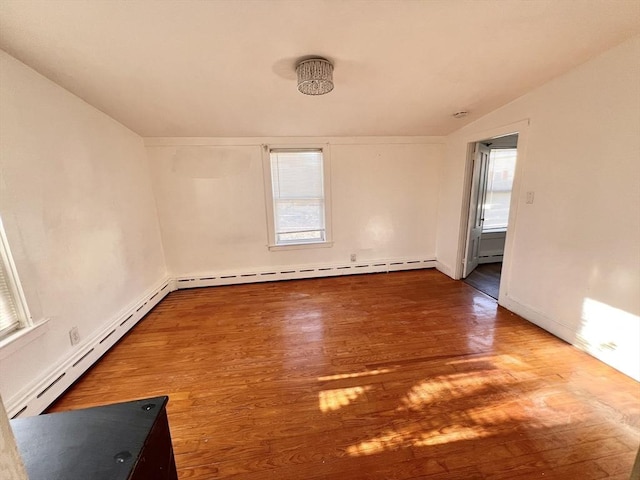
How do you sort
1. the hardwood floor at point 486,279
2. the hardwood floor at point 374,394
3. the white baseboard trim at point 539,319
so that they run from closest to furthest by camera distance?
1. the hardwood floor at point 374,394
2. the white baseboard trim at point 539,319
3. the hardwood floor at point 486,279

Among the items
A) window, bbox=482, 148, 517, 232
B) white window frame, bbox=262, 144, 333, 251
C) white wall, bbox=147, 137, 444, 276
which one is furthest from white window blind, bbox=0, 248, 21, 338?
window, bbox=482, 148, 517, 232

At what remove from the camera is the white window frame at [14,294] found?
156 centimetres

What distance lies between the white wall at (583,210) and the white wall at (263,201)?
1.34 m

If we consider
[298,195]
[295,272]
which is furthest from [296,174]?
[295,272]

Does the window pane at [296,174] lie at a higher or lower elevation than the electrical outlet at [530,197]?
higher

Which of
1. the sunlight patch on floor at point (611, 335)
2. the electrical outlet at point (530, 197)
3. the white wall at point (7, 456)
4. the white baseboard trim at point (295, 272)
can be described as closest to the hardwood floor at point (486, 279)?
the white baseboard trim at point (295, 272)

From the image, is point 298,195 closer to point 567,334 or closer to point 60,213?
point 60,213

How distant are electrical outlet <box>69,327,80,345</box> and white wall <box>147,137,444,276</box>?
1.66 m

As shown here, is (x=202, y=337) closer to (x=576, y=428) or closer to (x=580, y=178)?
(x=576, y=428)

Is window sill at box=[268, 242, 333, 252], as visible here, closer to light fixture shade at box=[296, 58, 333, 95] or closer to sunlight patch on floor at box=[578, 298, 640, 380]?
light fixture shade at box=[296, 58, 333, 95]

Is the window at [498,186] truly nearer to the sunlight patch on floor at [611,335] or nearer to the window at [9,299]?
the sunlight patch on floor at [611,335]

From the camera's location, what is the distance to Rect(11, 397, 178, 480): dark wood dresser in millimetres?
539

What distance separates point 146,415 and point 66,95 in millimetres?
2680

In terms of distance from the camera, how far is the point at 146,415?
26.6 inches
